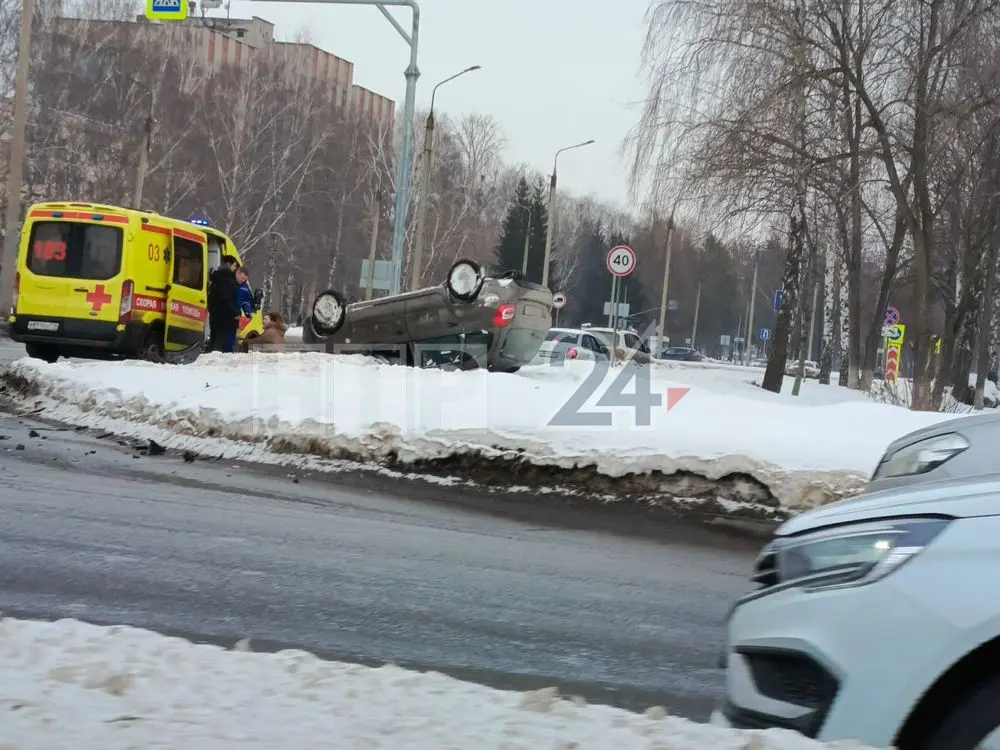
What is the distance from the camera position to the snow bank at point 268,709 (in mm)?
2863

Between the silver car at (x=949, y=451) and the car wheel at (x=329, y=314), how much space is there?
34.9 feet

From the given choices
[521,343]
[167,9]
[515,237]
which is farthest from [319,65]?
[521,343]

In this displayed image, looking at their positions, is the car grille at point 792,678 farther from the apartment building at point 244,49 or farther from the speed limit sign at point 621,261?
the apartment building at point 244,49

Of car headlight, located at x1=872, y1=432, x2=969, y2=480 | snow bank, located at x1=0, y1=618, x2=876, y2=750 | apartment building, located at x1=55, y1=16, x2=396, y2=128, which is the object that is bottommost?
snow bank, located at x1=0, y1=618, x2=876, y2=750

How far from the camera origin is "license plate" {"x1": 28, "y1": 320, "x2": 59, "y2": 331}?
15.1 meters

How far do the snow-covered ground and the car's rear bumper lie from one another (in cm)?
219

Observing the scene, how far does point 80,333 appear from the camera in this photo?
14977mm

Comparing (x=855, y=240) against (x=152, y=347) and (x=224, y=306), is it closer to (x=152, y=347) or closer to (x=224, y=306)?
(x=224, y=306)

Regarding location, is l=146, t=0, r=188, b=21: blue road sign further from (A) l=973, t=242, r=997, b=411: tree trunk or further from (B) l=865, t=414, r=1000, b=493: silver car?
(A) l=973, t=242, r=997, b=411: tree trunk

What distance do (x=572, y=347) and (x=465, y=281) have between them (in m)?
12.9

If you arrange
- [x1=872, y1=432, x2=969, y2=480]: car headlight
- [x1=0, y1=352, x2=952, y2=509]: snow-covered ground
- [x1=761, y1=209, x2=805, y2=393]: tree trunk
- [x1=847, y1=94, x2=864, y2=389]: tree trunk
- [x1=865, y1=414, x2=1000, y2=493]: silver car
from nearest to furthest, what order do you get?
[x1=865, y1=414, x2=1000, y2=493]: silver car, [x1=872, y1=432, x2=969, y2=480]: car headlight, [x1=0, y1=352, x2=952, y2=509]: snow-covered ground, [x1=847, y1=94, x2=864, y2=389]: tree trunk, [x1=761, y1=209, x2=805, y2=393]: tree trunk

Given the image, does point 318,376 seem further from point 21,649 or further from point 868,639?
point 868,639

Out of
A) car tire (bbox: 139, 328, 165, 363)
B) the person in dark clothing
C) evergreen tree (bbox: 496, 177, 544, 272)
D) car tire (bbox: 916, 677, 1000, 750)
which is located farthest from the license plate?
evergreen tree (bbox: 496, 177, 544, 272)

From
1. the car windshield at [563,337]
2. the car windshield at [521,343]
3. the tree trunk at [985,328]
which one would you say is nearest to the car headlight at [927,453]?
the car windshield at [521,343]
